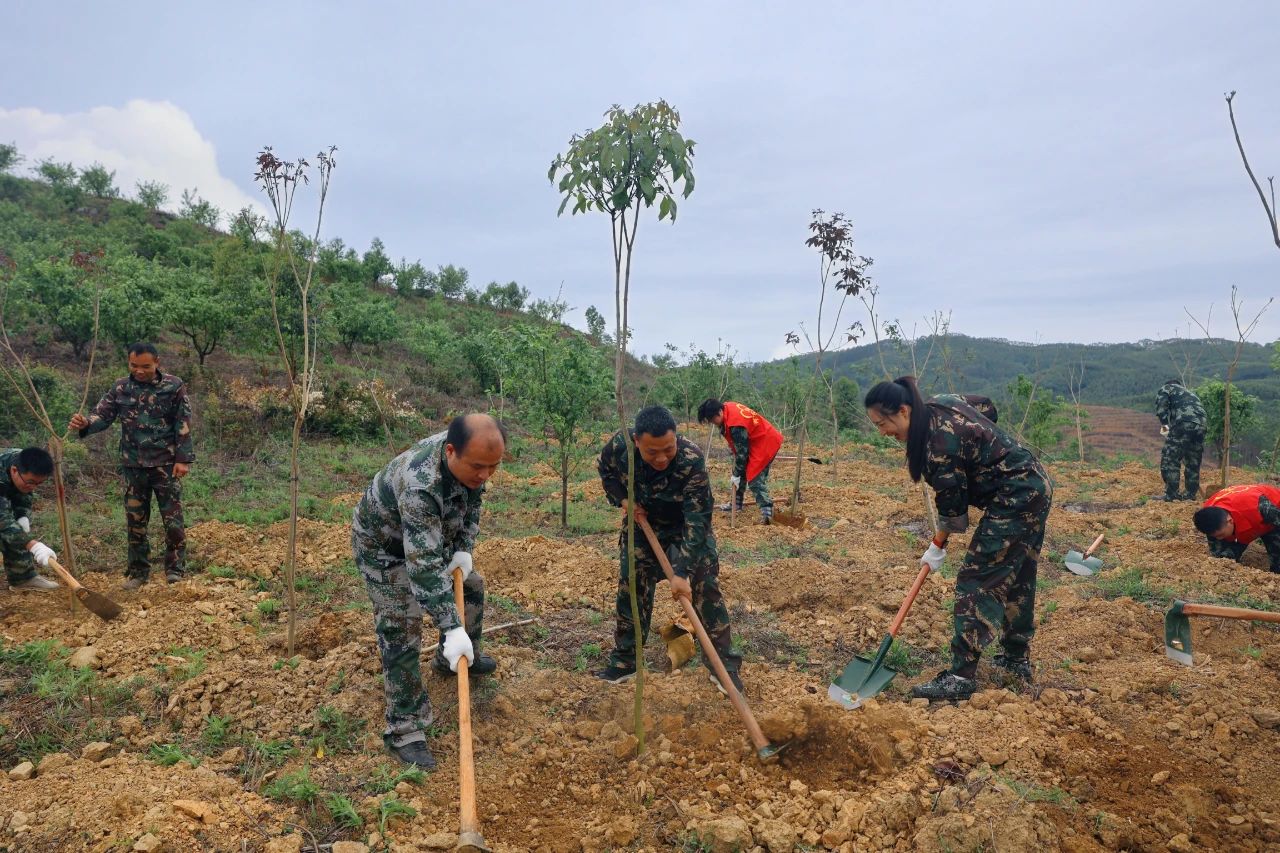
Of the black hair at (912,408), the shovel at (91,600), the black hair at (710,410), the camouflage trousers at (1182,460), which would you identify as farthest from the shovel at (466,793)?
the camouflage trousers at (1182,460)

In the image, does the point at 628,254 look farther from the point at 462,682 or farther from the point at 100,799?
the point at 100,799

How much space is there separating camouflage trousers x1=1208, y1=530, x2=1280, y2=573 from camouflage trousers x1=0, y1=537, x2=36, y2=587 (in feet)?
29.8

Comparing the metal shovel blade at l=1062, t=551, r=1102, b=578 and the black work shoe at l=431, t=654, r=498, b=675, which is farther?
the metal shovel blade at l=1062, t=551, r=1102, b=578

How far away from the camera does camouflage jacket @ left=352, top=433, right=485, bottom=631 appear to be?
9.00 ft

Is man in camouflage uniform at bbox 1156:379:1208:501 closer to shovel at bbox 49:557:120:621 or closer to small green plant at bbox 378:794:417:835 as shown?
small green plant at bbox 378:794:417:835

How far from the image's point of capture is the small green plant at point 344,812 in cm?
261

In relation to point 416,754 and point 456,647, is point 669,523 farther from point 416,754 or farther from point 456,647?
point 416,754

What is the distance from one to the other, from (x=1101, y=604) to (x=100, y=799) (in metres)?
5.49

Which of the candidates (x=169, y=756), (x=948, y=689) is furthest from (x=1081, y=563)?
(x=169, y=756)

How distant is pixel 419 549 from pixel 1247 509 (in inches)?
254

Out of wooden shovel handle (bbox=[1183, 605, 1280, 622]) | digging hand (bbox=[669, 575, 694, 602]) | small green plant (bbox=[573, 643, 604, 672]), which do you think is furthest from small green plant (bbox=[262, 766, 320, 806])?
wooden shovel handle (bbox=[1183, 605, 1280, 622])

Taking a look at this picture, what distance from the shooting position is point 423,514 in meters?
2.74

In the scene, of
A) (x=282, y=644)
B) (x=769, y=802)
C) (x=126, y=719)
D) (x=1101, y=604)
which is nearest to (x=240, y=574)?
(x=282, y=644)

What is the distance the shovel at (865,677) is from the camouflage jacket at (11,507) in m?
5.30
